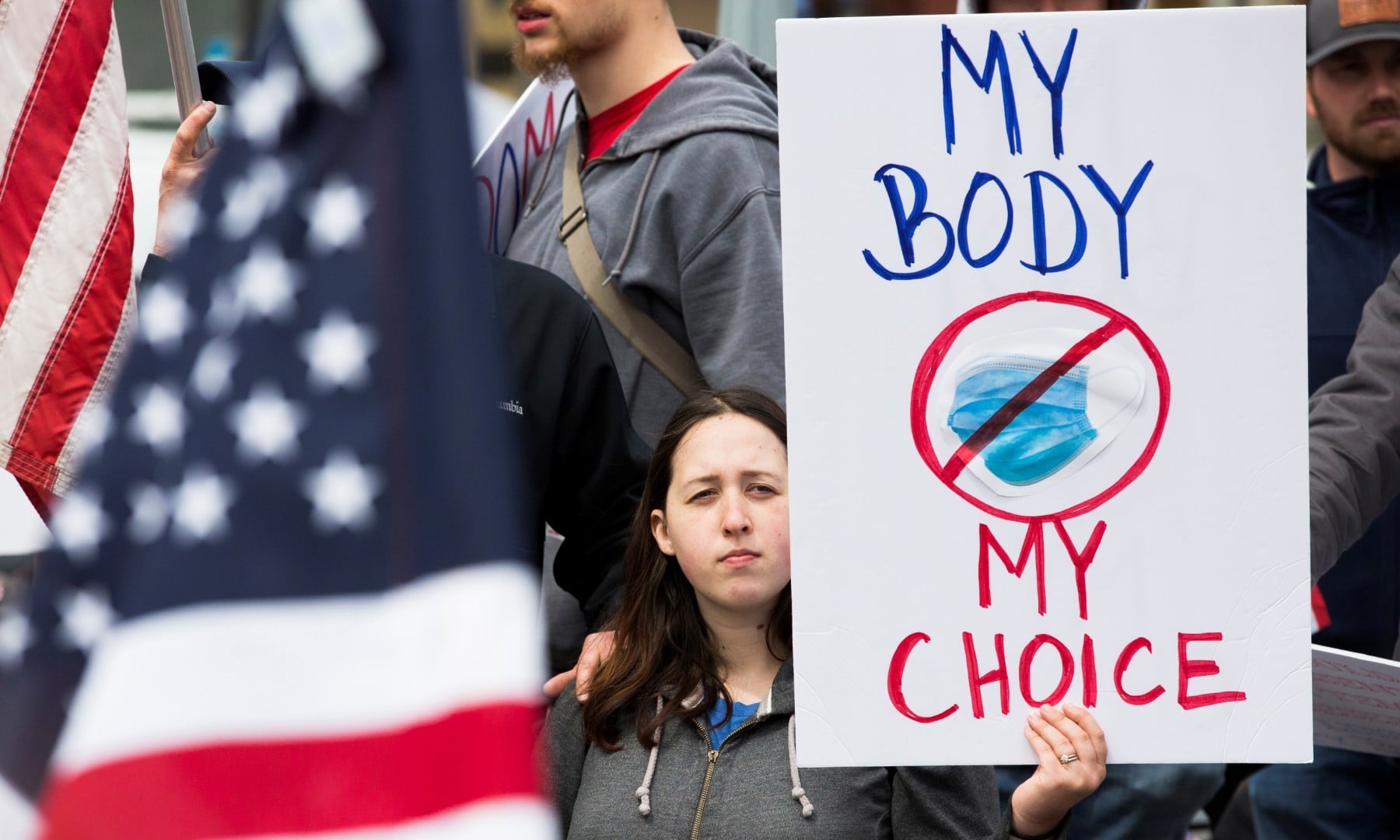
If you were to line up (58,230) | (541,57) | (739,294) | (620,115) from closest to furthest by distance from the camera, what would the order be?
(58,230)
(739,294)
(541,57)
(620,115)

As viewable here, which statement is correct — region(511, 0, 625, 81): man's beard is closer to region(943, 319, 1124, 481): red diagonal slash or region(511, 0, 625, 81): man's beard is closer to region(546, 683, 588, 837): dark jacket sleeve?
region(546, 683, 588, 837): dark jacket sleeve

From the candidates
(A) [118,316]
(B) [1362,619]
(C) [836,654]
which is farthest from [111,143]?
(B) [1362,619]

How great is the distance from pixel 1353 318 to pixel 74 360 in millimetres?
2464

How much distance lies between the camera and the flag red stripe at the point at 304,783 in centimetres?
108

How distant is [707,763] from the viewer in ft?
7.61

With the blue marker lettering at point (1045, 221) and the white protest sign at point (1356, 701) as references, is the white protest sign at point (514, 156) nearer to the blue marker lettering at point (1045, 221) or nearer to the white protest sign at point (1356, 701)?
the blue marker lettering at point (1045, 221)

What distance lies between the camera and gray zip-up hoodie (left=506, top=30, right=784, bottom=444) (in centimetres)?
272

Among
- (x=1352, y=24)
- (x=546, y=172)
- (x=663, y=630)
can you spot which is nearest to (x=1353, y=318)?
(x=1352, y=24)

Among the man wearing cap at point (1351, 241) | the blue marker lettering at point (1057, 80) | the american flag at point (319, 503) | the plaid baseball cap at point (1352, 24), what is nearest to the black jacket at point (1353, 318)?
the man wearing cap at point (1351, 241)

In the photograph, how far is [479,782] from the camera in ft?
3.55

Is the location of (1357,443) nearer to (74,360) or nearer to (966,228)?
(966,228)

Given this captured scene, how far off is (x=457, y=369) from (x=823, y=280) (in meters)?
0.79

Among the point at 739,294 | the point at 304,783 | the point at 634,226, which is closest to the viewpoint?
the point at 304,783

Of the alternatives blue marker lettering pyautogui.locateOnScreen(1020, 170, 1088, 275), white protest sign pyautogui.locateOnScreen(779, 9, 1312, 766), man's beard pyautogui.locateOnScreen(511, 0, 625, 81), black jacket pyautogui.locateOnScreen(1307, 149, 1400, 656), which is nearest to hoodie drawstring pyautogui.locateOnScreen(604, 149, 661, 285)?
man's beard pyautogui.locateOnScreen(511, 0, 625, 81)
